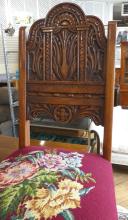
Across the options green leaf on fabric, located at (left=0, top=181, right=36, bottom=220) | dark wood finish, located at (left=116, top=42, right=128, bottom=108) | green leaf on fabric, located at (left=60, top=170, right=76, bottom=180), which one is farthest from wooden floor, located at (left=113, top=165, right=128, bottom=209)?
dark wood finish, located at (left=116, top=42, right=128, bottom=108)

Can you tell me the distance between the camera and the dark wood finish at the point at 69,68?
0.84 metres

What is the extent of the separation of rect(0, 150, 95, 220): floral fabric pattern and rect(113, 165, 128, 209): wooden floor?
2.65ft

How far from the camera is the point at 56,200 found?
59 cm

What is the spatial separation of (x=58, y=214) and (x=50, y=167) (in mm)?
195

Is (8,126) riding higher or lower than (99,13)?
lower

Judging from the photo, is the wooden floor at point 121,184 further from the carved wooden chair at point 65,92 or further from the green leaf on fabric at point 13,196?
the green leaf on fabric at point 13,196

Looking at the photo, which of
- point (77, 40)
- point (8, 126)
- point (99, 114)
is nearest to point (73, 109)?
point (99, 114)

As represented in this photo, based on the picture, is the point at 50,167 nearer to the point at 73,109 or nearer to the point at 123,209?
the point at 73,109

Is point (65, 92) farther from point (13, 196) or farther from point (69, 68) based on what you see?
point (13, 196)

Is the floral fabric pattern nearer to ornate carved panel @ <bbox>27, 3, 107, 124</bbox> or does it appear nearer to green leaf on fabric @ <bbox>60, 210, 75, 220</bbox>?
green leaf on fabric @ <bbox>60, 210, 75, 220</bbox>

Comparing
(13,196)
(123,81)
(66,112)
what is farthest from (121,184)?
(123,81)

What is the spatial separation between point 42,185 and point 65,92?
0.36m

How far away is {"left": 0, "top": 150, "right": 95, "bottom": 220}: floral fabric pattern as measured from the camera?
0.56 meters

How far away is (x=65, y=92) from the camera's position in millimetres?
896
